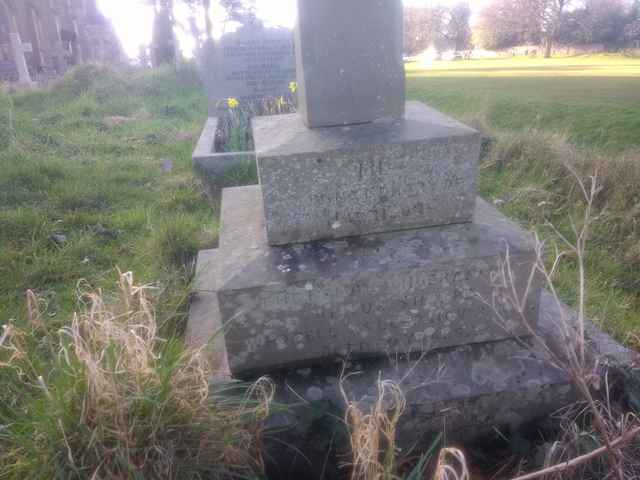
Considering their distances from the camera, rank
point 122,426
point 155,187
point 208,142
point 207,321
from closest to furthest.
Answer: point 122,426 < point 207,321 < point 155,187 < point 208,142

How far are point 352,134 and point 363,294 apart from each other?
27.8 inches

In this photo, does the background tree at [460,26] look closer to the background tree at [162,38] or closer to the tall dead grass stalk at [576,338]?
the background tree at [162,38]

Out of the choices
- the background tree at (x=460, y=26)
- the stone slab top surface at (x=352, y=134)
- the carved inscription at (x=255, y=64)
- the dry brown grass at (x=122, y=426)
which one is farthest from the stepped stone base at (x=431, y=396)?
the background tree at (x=460, y=26)

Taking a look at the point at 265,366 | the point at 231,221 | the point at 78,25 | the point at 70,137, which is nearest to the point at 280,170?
the point at 231,221

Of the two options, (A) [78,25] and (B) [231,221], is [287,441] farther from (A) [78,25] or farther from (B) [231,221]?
(A) [78,25]

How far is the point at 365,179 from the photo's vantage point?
6.59ft

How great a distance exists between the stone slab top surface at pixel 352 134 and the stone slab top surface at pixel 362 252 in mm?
404

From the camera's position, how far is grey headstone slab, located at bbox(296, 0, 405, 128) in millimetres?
2016

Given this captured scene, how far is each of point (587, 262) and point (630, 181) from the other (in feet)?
3.81

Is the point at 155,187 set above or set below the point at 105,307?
below

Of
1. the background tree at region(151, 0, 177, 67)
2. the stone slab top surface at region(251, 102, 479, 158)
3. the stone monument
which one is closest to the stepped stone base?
the stone monument

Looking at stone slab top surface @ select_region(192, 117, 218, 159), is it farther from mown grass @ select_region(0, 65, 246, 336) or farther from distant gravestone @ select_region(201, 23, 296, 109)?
distant gravestone @ select_region(201, 23, 296, 109)

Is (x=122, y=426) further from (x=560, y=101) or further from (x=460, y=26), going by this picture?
(x=460, y=26)

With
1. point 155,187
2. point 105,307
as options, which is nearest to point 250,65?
point 155,187
